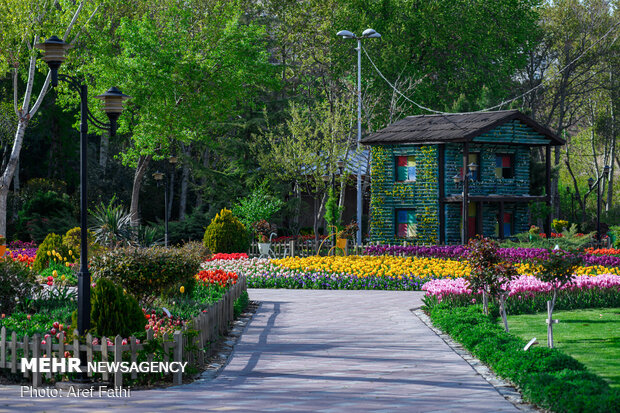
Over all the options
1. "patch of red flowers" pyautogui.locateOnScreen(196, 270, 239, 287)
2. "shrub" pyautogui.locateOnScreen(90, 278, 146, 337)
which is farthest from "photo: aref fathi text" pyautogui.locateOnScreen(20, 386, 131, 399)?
"patch of red flowers" pyautogui.locateOnScreen(196, 270, 239, 287)

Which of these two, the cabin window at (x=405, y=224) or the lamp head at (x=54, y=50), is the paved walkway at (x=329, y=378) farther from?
the cabin window at (x=405, y=224)

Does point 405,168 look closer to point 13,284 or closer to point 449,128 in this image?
point 449,128

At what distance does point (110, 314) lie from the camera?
10602mm

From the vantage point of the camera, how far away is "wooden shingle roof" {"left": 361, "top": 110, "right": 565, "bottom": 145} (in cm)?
3653

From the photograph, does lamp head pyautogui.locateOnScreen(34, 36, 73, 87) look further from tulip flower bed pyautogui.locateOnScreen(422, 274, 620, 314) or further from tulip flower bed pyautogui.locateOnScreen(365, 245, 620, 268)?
tulip flower bed pyautogui.locateOnScreen(365, 245, 620, 268)

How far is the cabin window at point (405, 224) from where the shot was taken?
3875 centimetres

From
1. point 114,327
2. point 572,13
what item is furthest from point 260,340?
point 572,13

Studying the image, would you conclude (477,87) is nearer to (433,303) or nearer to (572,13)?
(572,13)

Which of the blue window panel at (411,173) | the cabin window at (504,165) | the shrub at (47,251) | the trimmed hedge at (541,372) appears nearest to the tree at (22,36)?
Answer: the shrub at (47,251)

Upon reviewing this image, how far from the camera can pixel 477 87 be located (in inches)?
2032

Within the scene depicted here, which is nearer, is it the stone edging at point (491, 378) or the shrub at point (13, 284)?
the stone edging at point (491, 378)

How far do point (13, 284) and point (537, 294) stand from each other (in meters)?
11.0

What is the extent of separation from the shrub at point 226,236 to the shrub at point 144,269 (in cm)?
1496

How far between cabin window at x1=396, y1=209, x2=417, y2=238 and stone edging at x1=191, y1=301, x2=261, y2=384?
72.8 ft
